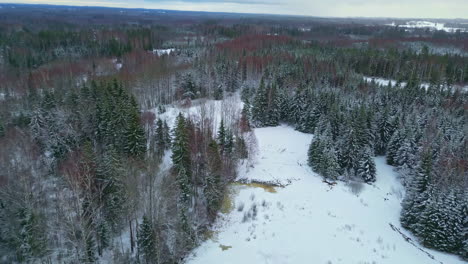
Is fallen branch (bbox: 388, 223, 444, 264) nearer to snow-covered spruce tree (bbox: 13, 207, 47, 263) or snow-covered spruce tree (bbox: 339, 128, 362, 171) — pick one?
snow-covered spruce tree (bbox: 339, 128, 362, 171)

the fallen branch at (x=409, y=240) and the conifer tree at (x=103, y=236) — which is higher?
the conifer tree at (x=103, y=236)

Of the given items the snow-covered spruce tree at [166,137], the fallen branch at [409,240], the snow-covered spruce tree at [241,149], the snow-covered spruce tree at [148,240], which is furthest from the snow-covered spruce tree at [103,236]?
the fallen branch at [409,240]

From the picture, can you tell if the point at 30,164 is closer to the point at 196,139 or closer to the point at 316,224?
the point at 196,139

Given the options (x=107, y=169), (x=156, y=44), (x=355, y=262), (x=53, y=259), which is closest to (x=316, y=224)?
(x=355, y=262)

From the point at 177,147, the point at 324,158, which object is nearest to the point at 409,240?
the point at 324,158

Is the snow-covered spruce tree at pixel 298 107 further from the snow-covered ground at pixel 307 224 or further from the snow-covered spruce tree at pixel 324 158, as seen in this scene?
the snow-covered ground at pixel 307 224
